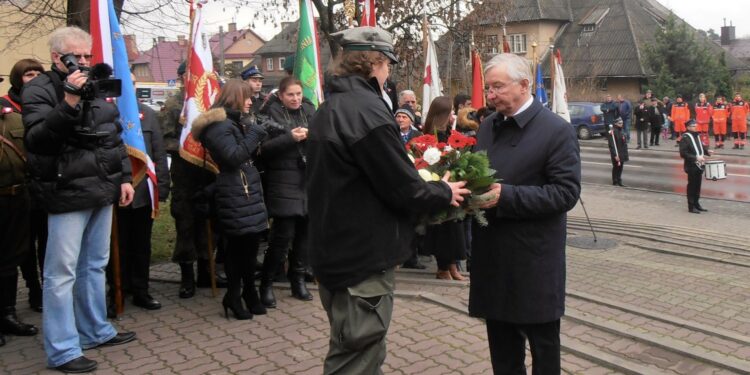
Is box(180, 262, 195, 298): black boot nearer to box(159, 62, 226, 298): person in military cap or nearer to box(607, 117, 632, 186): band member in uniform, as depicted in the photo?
box(159, 62, 226, 298): person in military cap

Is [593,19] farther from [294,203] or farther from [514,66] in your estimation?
[514,66]

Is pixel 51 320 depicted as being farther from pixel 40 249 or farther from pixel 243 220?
pixel 40 249

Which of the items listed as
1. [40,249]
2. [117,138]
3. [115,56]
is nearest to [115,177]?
[117,138]

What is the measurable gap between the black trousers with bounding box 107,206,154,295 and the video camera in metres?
1.81

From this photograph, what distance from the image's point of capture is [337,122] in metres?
2.89

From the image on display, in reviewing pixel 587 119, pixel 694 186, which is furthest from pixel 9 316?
pixel 587 119

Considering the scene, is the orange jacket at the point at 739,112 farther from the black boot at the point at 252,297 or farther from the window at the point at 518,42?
the window at the point at 518,42

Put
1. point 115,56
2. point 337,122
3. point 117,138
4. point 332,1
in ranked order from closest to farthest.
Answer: point 337,122, point 117,138, point 115,56, point 332,1

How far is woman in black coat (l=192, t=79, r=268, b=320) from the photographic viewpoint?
16.5ft

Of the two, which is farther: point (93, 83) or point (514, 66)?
point (93, 83)

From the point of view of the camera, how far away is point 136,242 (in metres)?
5.76

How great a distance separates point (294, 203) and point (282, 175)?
0.89ft

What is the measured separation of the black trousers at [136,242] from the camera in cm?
572

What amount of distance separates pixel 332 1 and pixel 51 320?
10.9 m
